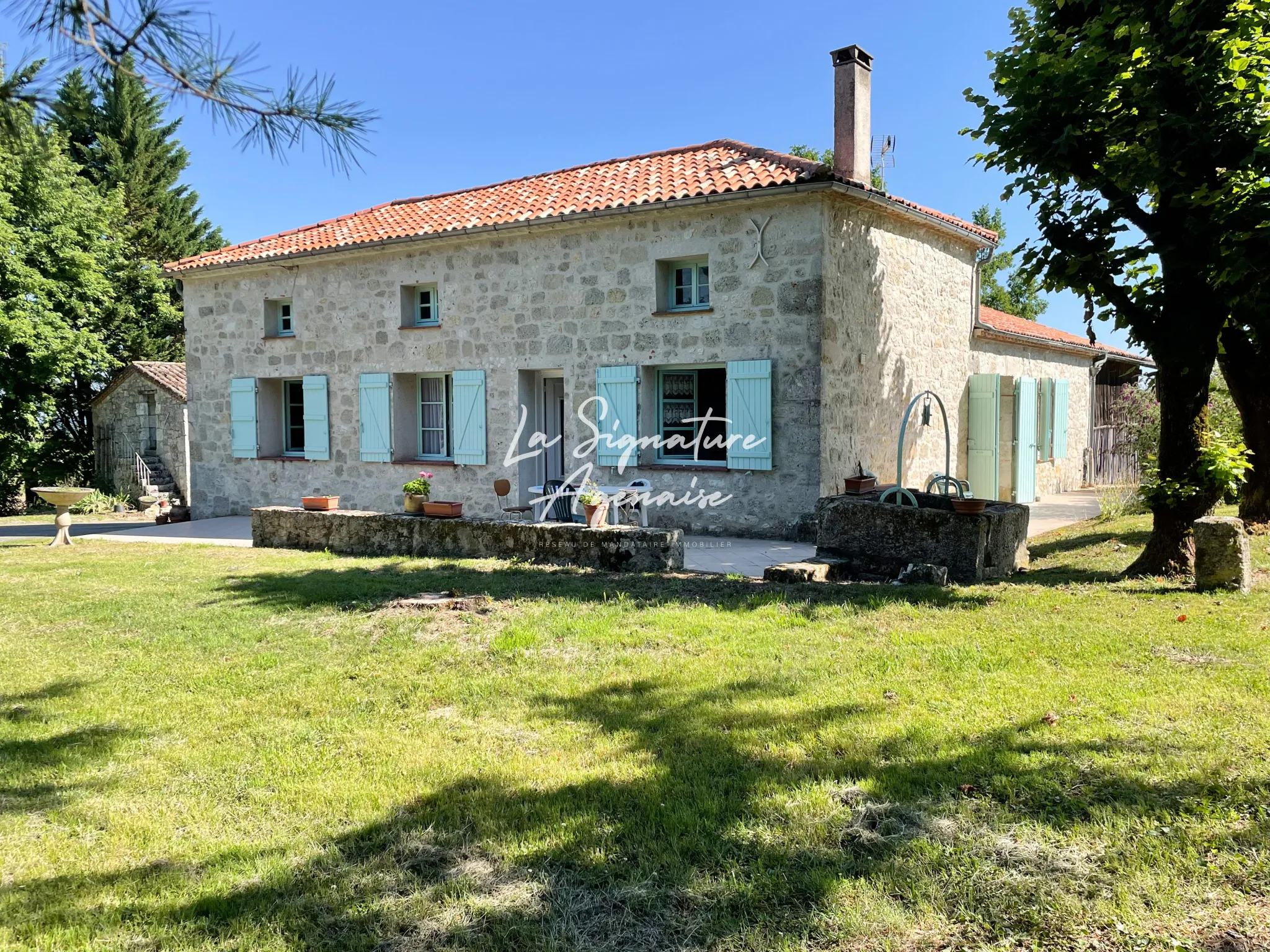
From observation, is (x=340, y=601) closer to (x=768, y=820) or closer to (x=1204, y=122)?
(x=768, y=820)

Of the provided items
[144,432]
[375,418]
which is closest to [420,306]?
[375,418]

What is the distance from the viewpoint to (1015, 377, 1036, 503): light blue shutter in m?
14.0

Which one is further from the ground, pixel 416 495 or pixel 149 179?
pixel 149 179

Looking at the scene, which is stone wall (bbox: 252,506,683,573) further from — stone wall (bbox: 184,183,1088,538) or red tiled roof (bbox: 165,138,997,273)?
red tiled roof (bbox: 165,138,997,273)

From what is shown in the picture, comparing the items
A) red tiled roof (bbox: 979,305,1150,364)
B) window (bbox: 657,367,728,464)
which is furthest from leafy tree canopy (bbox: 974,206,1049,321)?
window (bbox: 657,367,728,464)

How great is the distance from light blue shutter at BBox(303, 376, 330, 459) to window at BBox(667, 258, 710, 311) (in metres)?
6.12

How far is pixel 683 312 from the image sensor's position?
11031 mm

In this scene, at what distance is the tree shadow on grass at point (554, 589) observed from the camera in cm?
642

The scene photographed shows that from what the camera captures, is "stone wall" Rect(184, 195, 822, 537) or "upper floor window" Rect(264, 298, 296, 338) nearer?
"stone wall" Rect(184, 195, 822, 537)

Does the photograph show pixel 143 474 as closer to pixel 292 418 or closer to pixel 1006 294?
pixel 292 418

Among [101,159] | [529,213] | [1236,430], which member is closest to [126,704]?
[529,213]

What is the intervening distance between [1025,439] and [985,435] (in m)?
1.05

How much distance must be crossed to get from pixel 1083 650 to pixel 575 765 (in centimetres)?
311

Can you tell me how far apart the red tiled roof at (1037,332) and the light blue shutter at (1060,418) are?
2.63ft
